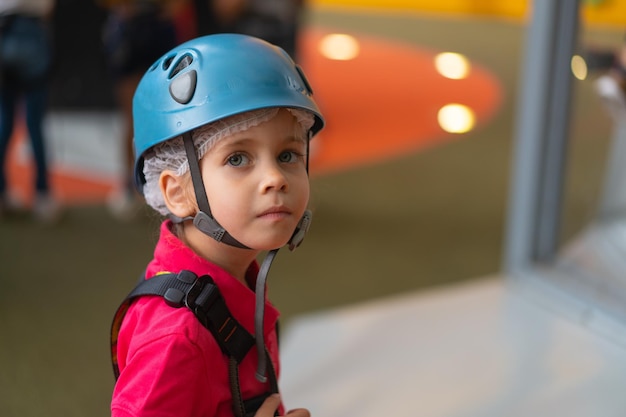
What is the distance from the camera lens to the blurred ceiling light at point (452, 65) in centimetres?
825

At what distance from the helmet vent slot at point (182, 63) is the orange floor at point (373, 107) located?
12.1 ft

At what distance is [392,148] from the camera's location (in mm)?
5809

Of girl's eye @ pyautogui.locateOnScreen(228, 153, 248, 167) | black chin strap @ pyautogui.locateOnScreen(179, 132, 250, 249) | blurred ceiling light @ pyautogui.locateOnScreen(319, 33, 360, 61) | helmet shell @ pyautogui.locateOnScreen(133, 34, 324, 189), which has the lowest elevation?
blurred ceiling light @ pyautogui.locateOnScreen(319, 33, 360, 61)

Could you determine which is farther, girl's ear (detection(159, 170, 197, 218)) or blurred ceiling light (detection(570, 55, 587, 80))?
blurred ceiling light (detection(570, 55, 587, 80))

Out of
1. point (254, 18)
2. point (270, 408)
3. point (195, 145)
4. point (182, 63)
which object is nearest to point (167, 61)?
point (182, 63)

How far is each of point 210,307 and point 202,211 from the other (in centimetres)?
15

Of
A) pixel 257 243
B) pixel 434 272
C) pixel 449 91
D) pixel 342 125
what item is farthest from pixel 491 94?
pixel 257 243

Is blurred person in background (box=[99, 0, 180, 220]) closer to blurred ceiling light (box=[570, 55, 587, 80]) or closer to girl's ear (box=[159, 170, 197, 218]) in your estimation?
blurred ceiling light (box=[570, 55, 587, 80])

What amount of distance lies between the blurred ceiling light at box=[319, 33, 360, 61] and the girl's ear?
25.9 ft

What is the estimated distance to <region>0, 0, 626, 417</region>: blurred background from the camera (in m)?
3.01

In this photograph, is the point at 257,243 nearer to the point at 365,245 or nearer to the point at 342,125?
the point at 365,245

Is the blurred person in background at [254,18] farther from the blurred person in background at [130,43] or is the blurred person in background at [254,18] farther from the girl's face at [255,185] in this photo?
the girl's face at [255,185]

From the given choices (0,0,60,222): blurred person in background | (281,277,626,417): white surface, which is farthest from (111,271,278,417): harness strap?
(0,0,60,222): blurred person in background

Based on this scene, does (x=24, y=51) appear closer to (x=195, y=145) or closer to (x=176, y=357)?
(x=195, y=145)
